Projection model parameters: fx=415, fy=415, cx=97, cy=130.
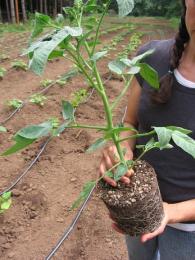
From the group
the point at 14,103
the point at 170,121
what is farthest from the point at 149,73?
the point at 14,103

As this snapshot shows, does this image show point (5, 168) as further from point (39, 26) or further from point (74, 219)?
point (39, 26)

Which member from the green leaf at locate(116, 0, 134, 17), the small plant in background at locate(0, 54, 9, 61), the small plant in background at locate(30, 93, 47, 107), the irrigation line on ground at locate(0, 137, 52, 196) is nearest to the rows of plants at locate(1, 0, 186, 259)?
the green leaf at locate(116, 0, 134, 17)

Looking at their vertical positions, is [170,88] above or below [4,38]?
above

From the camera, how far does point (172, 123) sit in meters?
1.51

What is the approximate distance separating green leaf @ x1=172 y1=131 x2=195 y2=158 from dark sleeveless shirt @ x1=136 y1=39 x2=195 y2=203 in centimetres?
38

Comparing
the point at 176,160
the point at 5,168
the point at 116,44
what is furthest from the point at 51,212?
the point at 116,44

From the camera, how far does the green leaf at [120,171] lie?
1.25m

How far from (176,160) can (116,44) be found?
8332mm

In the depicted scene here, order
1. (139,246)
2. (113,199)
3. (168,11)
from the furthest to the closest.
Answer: (168,11) → (139,246) → (113,199)

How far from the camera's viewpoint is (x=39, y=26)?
1.07 m

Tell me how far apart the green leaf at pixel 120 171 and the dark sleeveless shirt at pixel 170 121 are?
31cm

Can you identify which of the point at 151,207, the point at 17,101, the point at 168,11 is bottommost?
the point at 168,11

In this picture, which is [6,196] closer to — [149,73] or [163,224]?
[163,224]

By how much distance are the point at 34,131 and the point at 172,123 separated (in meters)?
0.57
